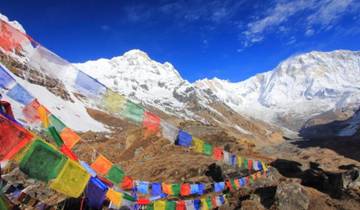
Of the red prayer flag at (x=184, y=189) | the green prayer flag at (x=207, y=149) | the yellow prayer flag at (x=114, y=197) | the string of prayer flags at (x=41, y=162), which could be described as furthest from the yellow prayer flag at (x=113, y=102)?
the red prayer flag at (x=184, y=189)

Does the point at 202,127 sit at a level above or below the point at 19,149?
above

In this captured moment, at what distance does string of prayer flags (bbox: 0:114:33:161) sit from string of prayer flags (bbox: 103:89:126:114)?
4.58 meters

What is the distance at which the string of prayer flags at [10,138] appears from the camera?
24.3 ft

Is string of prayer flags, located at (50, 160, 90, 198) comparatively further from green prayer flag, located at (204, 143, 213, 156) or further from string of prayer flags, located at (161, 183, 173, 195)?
string of prayer flags, located at (161, 183, 173, 195)

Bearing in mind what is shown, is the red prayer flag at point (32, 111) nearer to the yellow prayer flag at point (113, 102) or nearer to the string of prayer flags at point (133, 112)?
the yellow prayer flag at point (113, 102)

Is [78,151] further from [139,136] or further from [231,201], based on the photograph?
[231,201]

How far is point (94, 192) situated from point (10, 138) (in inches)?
109

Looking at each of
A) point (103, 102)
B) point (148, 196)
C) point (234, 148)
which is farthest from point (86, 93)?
point (234, 148)

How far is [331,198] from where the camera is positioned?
20.2m

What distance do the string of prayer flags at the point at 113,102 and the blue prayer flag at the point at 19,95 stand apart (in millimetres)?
2422

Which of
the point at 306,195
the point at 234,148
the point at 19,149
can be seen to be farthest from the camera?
the point at 234,148

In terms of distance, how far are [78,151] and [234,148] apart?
22462mm

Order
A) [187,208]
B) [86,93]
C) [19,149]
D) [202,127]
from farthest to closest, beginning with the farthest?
[202,127], [187,208], [86,93], [19,149]

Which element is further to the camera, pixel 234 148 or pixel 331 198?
pixel 234 148
